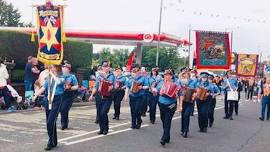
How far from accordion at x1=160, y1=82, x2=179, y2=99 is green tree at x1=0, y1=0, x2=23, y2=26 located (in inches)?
2643

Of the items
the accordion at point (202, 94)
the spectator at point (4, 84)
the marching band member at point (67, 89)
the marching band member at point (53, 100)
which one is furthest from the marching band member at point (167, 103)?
the spectator at point (4, 84)

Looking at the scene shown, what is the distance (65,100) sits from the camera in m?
13.3

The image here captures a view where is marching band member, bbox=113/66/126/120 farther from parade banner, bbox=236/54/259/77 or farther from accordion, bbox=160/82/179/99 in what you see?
parade banner, bbox=236/54/259/77

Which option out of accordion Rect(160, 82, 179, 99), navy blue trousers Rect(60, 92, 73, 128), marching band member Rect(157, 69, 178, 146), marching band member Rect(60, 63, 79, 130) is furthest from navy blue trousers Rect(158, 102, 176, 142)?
navy blue trousers Rect(60, 92, 73, 128)

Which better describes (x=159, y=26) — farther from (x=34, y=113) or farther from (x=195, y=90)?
(x=195, y=90)

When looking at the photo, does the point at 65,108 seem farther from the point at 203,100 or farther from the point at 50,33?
the point at 203,100

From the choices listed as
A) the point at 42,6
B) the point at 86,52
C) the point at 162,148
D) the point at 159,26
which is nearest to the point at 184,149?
the point at 162,148

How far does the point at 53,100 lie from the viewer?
1054cm

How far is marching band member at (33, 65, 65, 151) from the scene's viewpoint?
33.9ft

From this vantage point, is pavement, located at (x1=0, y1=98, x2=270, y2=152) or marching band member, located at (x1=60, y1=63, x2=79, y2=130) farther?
marching band member, located at (x1=60, y1=63, x2=79, y2=130)

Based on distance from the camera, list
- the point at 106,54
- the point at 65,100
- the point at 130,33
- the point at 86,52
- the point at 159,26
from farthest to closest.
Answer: the point at 106,54
the point at 130,33
the point at 159,26
the point at 86,52
the point at 65,100

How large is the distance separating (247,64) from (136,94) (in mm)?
30612

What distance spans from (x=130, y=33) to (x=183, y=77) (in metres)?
30.8

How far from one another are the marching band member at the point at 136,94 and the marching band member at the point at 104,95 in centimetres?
171
